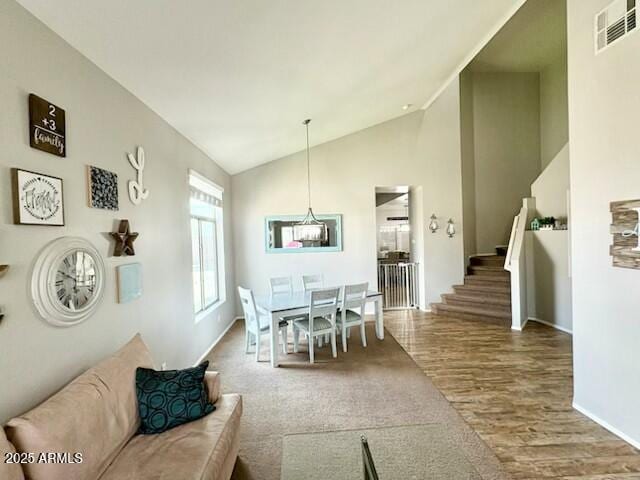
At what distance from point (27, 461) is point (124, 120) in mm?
2271

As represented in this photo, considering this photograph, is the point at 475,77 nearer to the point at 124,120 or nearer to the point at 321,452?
the point at 124,120

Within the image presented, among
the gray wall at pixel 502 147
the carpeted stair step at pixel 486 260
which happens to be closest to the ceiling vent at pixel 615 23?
the carpeted stair step at pixel 486 260

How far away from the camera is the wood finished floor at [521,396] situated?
2.23 meters

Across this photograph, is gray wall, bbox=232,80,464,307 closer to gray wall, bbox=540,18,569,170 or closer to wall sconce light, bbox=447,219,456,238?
wall sconce light, bbox=447,219,456,238

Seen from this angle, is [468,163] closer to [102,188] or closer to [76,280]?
[102,188]

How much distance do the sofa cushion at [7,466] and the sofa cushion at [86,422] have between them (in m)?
0.06

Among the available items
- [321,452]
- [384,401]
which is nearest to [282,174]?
[384,401]

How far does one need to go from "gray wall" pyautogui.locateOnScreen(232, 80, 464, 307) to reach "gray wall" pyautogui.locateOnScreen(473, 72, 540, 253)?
1221mm

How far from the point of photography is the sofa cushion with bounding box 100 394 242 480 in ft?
5.19

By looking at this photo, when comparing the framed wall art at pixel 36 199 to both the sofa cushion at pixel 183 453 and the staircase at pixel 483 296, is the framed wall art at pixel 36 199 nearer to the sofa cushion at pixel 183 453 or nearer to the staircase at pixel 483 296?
the sofa cushion at pixel 183 453

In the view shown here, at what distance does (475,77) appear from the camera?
7.43 meters

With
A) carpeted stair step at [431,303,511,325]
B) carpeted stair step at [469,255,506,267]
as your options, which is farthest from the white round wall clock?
carpeted stair step at [469,255,506,267]

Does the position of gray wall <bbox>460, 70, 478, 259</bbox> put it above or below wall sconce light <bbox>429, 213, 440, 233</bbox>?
above

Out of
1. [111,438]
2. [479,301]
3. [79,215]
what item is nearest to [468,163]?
[479,301]
